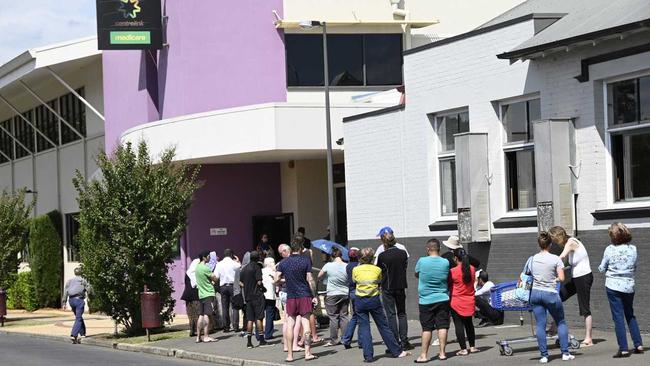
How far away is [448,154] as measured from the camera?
69.7ft

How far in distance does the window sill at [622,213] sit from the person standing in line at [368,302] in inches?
142

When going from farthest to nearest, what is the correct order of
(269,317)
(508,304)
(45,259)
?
1. (45,259)
2. (269,317)
3. (508,304)

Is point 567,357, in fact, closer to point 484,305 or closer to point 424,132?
point 484,305

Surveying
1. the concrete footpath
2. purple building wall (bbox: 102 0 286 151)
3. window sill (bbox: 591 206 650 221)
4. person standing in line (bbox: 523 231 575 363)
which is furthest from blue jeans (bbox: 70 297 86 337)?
person standing in line (bbox: 523 231 575 363)

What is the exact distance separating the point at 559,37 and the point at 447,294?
456 centimetres

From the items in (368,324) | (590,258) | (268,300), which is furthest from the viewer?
(268,300)

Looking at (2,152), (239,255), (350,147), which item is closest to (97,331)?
(239,255)

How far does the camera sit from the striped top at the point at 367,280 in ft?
54.5

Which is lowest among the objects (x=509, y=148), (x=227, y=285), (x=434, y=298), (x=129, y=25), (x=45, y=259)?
(x=227, y=285)

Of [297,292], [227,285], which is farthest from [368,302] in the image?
[227,285]

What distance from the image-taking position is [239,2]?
103ft

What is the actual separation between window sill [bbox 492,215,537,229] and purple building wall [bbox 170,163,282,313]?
1369 cm

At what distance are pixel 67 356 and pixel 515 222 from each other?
8.86 meters

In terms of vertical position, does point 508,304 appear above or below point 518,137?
below
